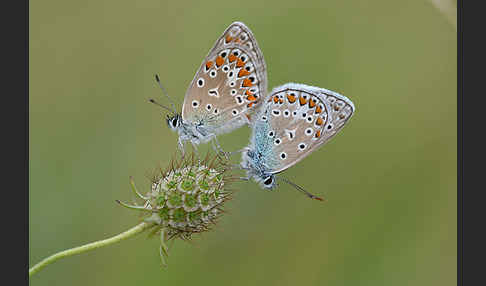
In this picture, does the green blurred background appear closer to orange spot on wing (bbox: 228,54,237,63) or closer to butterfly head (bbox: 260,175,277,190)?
butterfly head (bbox: 260,175,277,190)

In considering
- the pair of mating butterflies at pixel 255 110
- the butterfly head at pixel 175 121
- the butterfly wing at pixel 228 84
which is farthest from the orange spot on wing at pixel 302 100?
the butterfly head at pixel 175 121

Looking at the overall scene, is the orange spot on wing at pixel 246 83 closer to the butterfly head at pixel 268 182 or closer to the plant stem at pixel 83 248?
the butterfly head at pixel 268 182

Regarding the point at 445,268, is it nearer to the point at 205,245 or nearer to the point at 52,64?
the point at 205,245

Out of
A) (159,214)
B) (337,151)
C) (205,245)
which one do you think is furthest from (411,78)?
(159,214)

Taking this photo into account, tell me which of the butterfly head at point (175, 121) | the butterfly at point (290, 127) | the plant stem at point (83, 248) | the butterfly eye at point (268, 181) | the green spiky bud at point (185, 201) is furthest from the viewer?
the butterfly head at point (175, 121)

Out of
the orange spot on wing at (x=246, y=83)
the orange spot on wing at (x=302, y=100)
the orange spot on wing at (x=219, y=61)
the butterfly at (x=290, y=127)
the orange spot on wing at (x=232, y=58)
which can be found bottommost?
the butterfly at (x=290, y=127)

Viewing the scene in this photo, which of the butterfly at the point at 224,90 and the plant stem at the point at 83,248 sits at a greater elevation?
the butterfly at the point at 224,90

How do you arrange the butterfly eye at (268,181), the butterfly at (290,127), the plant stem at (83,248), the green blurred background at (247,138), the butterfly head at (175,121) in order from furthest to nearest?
the green blurred background at (247,138), the butterfly head at (175,121), the butterfly eye at (268,181), the butterfly at (290,127), the plant stem at (83,248)

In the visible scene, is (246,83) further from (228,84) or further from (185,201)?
(185,201)
